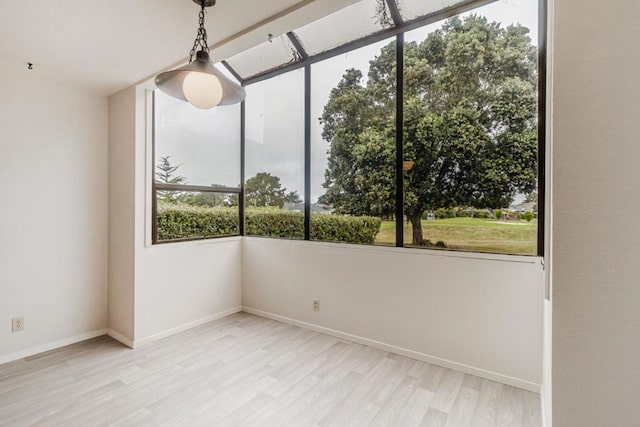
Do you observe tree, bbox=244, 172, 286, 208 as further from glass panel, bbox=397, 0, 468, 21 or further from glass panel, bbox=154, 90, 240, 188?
glass panel, bbox=397, 0, 468, 21

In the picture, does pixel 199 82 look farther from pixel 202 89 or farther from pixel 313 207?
pixel 313 207

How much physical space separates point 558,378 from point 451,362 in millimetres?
1669

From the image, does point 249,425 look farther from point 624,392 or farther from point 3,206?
point 3,206

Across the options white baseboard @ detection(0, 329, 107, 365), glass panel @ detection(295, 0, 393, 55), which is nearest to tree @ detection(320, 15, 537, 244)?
glass panel @ detection(295, 0, 393, 55)

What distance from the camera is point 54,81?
9.22ft

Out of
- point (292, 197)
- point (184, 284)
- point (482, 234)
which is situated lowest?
point (184, 284)

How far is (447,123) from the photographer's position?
8.29 ft

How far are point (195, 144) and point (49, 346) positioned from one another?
7.68 ft

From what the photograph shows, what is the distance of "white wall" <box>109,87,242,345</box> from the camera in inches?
115

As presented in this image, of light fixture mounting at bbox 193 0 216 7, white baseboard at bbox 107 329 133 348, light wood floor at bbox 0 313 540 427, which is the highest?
light fixture mounting at bbox 193 0 216 7

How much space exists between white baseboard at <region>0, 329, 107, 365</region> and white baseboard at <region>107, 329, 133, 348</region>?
10cm

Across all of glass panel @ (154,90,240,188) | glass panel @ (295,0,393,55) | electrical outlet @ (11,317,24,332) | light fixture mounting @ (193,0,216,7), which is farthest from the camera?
glass panel @ (154,90,240,188)

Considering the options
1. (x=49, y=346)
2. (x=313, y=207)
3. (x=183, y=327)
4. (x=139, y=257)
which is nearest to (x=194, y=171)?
(x=139, y=257)

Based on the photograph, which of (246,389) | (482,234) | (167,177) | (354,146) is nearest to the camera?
(246,389)
